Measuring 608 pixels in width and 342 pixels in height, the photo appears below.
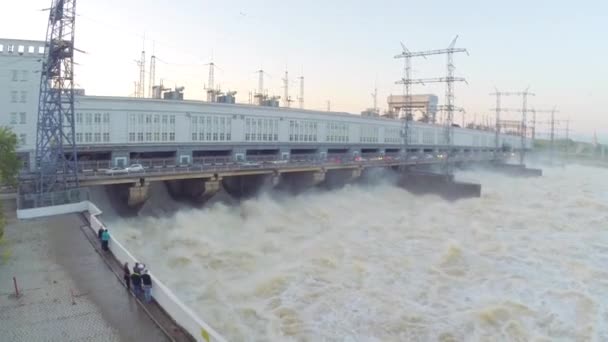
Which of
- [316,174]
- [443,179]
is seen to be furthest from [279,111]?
[443,179]

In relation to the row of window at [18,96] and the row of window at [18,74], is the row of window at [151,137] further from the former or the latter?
the row of window at [18,74]

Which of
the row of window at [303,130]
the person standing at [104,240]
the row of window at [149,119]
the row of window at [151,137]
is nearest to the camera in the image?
the person standing at [104,240]

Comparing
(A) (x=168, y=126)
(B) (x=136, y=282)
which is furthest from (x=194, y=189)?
(B) (x=136, y=282)

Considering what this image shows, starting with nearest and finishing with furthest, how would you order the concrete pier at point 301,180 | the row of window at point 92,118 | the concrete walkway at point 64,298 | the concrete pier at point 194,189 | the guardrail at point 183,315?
the guardrail at point 183,315 → the concrete walkway at point 64,298 → the concrete pier at point 194,189 → the row of window at point 92,118 → the concrete pier at point 301,180

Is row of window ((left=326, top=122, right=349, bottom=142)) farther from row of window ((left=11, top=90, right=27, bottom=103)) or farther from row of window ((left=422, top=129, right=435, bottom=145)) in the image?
row of window ((left=11, top=90, right=27, bottom=103))

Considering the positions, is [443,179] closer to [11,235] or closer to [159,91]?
[159,91]

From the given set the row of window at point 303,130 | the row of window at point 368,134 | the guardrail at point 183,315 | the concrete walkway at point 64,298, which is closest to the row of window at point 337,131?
the row of window at point 303,130

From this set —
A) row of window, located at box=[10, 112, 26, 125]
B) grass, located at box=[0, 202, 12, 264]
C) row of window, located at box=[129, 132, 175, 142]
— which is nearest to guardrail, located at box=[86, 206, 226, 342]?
grass, located at box=[0, 202, 12, 264]

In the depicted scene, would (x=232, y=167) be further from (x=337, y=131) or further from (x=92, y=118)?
(x=337, y=131)
